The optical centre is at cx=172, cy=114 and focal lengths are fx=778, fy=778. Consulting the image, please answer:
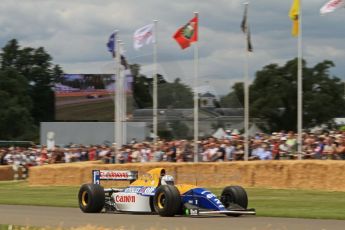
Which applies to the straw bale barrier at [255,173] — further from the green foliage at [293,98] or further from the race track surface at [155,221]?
the green foliage at [293,98]

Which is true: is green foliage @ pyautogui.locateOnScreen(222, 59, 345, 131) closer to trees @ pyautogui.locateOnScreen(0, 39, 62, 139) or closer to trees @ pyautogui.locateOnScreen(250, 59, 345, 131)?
trees @ pyautogui.locateOnScreen(250, 59, 345, 131)

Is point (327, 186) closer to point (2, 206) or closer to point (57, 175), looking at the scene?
point (2, 206)

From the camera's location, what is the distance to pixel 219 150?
30797 millimetres

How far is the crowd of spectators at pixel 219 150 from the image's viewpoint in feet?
90.3

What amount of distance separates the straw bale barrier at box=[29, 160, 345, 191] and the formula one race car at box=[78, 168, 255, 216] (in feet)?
28.7

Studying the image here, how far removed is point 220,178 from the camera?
28891 millimetres

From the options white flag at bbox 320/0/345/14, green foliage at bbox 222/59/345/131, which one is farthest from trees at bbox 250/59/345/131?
white flag at bbox 320/0/345/14

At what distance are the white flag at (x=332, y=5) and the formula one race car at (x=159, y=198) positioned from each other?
37.5 ft

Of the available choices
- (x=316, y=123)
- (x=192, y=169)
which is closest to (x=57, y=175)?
(x=192, y=169)

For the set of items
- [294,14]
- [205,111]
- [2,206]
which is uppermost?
[294,14]

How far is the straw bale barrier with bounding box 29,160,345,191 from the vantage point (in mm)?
25328

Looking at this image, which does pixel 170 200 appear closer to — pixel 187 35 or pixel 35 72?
pixel 187 35

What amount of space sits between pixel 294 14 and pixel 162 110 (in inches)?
603

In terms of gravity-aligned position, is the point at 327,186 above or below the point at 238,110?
below
